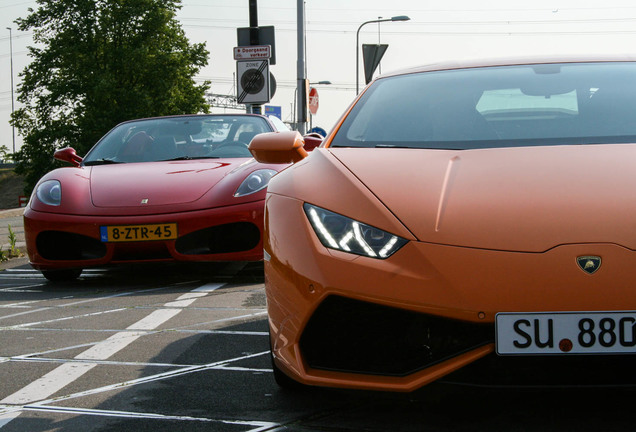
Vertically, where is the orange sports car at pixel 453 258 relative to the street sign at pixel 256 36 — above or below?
below

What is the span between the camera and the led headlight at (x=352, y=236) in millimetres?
2824

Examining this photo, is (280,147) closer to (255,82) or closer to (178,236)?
(178,236)

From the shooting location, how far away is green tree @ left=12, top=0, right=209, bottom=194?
149 ft

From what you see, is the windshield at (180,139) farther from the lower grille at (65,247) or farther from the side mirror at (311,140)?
the side mirror at (311,140)

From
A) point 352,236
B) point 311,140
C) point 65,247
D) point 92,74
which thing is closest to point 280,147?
point 352,236

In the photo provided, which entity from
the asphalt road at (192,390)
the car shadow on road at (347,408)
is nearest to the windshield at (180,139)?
the asphalt road at (192,390)

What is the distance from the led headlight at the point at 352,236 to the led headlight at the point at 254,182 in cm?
394

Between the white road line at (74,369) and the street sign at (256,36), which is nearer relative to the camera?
the white road line at (74,369)

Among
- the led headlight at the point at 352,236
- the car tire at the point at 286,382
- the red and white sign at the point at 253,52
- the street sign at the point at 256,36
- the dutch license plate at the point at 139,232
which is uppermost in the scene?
the street sign at the point at 256,36

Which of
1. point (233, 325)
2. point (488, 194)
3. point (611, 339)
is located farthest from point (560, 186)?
point (233, 325)

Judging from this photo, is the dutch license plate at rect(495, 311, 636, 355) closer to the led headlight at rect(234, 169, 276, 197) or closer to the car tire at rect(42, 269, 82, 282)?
the led headlight at rect(234, 169, 276, 197)

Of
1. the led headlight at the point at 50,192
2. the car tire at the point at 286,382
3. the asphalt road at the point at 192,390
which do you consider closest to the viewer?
the asphalt road at the point at 192,390

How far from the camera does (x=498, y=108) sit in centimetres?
425

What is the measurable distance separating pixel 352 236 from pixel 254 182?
420 centimetres
